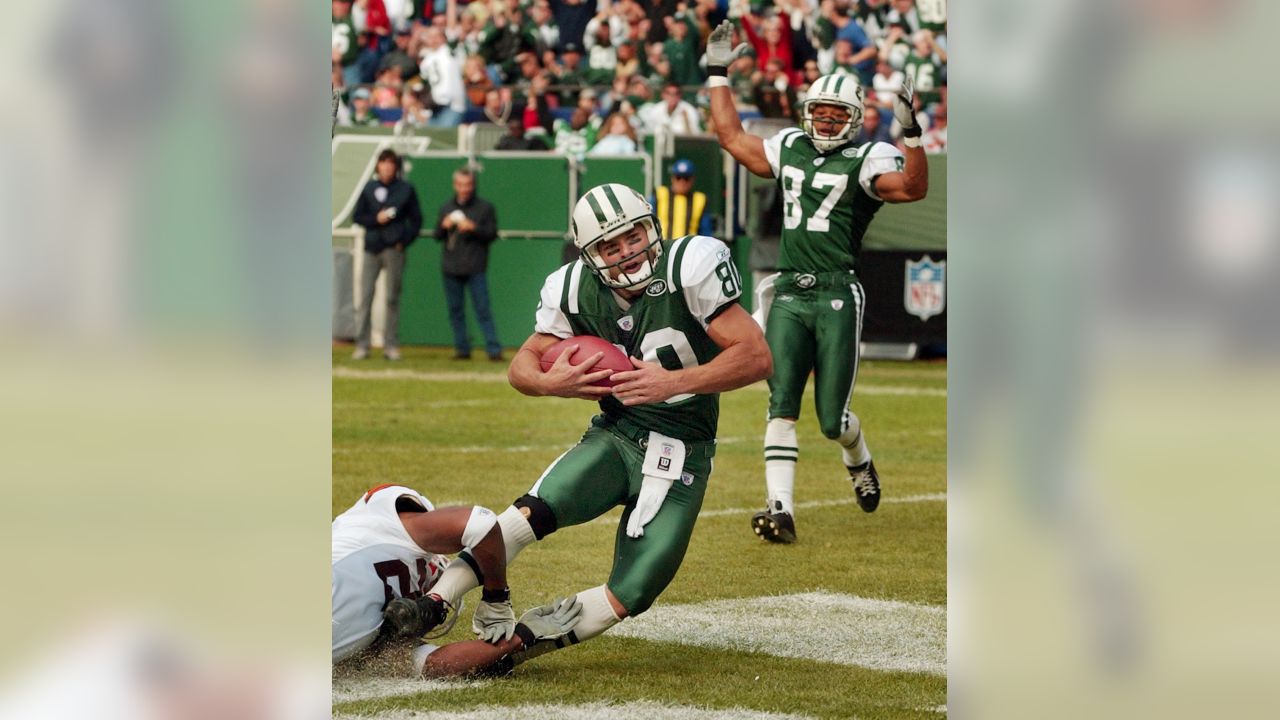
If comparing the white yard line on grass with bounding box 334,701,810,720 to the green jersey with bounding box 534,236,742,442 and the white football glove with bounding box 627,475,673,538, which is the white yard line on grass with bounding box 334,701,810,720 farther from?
the green jersey with bounding box 534,236,742,442

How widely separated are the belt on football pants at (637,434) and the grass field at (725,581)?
0.61 m

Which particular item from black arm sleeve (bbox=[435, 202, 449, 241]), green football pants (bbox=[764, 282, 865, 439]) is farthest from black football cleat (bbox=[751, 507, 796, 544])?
black arm sleeve (bbox=[435, 202, 449, 241])

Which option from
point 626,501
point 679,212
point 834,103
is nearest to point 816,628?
point 626,501

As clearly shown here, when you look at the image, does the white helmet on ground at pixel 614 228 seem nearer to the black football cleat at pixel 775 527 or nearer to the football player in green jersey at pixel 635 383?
the football player in green jersey at pixel 635 383

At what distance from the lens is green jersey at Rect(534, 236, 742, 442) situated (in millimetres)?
4828

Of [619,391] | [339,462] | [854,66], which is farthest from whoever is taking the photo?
[854,66]

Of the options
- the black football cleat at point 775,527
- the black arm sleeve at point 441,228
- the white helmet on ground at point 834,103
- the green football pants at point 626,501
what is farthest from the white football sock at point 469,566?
the black arm sleeve at point 441,228

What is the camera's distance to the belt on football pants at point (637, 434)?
16.0 ft

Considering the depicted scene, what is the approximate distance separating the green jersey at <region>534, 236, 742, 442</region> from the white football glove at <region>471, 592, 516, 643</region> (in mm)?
722
